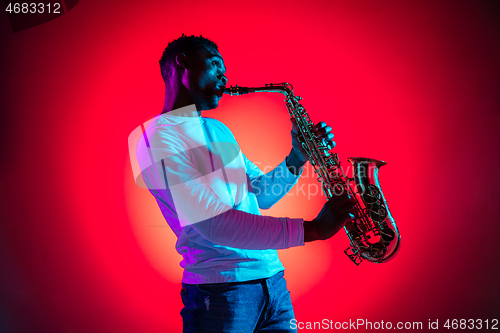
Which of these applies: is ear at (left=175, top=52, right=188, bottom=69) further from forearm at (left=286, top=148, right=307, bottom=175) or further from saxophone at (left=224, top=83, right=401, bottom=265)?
forearm at (left=286, top=148, right=307, bottom=175)

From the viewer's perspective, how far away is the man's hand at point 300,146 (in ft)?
4.99

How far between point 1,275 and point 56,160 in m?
0.90

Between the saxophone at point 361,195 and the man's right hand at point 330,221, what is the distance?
0.20m

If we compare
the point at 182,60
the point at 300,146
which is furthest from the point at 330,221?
the point at 182,60

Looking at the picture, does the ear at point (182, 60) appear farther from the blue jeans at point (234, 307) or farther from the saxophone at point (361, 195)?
the blue jeans at point (234, 307)

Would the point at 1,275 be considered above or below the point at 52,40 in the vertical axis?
below

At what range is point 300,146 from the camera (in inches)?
61.7

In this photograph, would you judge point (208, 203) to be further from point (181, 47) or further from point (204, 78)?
point (181, 47)

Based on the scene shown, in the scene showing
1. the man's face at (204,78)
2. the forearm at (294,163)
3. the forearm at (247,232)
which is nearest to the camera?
the forearm at (247,232)

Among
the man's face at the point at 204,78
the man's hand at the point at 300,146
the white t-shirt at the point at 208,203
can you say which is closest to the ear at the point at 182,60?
the man's face at the point at 204,78

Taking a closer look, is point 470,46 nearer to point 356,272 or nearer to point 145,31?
point 356,272

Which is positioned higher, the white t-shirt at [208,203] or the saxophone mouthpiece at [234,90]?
the saxophone mouthpiece at [234,90]

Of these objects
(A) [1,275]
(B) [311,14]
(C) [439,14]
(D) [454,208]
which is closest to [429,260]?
(D) [454,208]

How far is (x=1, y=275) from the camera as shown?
2.06 m
